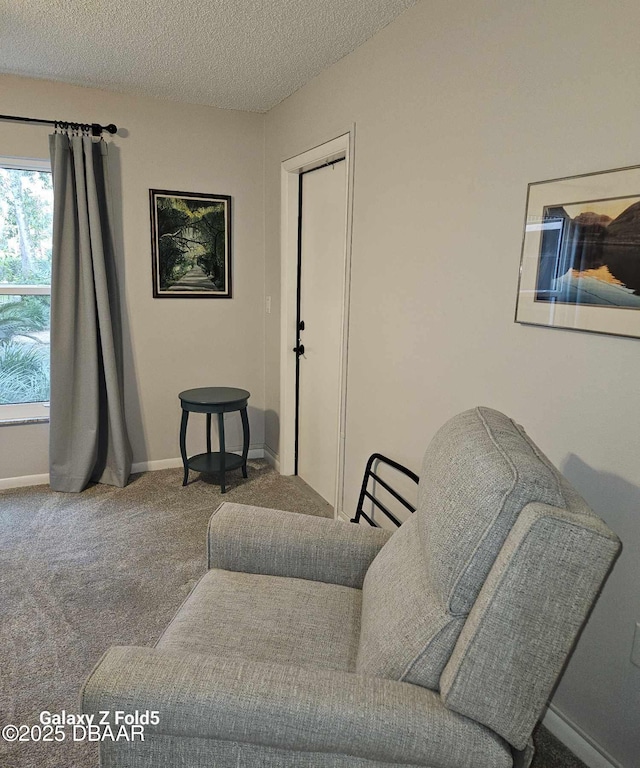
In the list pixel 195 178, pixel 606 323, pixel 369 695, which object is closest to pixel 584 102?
pixel 606 323

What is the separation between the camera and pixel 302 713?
1.04 metres

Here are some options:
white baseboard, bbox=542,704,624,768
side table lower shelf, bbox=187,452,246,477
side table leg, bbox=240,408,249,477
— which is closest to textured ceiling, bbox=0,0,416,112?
side table leg, bbox=240,408,249,477

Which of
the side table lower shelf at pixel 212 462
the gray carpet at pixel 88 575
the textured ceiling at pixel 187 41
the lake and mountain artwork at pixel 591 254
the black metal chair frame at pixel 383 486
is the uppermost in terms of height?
the textured ceiling at pixel 187 41

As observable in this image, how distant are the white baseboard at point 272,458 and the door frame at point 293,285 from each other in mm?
85

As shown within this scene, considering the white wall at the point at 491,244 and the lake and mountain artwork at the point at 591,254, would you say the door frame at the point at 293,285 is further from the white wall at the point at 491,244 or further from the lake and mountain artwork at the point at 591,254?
the lake and mountain artwork at the point at 591,254

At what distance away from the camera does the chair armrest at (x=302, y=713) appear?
3.32ft

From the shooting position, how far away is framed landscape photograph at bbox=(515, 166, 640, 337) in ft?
4.49

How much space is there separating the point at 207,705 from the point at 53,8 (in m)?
2.66

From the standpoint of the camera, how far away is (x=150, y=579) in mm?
2480

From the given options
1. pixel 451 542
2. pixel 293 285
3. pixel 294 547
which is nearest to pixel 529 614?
pixel 451 542

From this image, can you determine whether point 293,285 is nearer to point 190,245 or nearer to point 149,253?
point 190,245

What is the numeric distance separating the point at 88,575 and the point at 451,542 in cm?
201

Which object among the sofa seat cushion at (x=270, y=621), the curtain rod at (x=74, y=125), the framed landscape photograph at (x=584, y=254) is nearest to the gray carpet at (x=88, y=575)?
the sofa seat cushion at (x=270, y=621)

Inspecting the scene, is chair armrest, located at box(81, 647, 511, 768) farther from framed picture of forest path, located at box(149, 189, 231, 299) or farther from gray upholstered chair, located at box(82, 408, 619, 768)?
framed picture of forest path, located at box(149, 189, 231, 299)
